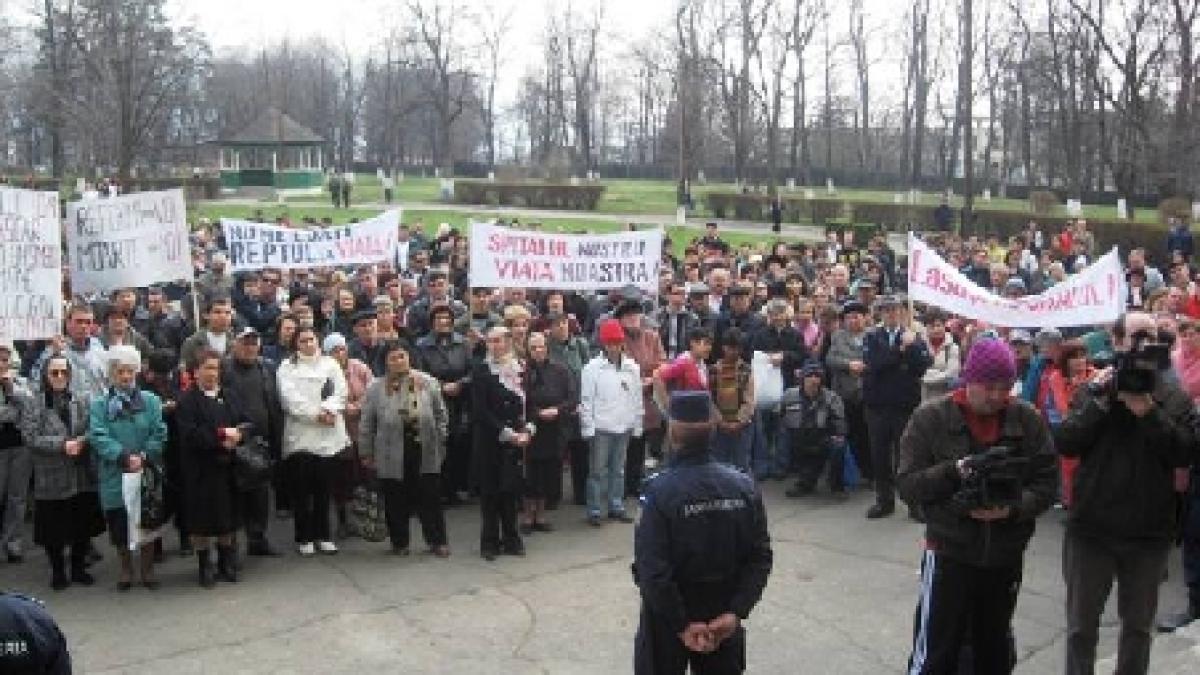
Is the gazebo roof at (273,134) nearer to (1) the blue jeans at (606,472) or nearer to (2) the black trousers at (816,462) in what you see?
(2) the black trousers at (816,462)

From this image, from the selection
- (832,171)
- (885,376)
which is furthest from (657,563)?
(832,171)

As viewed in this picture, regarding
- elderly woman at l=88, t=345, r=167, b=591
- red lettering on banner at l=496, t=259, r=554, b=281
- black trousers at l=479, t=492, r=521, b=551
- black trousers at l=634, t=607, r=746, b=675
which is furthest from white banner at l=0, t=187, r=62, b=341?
black trousers at l=634, t=607, r=746, b=675

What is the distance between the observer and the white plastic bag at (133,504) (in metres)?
7.94

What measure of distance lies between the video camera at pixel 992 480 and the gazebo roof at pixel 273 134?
63.5 m

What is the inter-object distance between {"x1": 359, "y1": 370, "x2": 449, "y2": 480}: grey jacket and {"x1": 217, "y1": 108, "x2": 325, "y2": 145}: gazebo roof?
5903cm

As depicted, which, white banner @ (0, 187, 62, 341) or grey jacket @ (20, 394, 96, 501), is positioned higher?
white banner @ (0, 187, 62, 341)

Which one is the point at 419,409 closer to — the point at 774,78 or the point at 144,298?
the point at 144,298

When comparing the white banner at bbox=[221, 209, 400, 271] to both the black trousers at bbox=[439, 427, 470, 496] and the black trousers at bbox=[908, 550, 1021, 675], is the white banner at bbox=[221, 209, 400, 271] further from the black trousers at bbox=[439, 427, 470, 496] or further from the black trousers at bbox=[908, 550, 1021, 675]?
the black trousers at bbox=[908, 550, 1021, 675]

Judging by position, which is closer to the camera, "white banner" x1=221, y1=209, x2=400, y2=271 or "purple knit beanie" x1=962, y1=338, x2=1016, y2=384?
"purple knit beanie" x1=962, y1=338, x2=1016, y2=384

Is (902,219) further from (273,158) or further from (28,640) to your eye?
(28,640)

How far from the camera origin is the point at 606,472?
382 inches

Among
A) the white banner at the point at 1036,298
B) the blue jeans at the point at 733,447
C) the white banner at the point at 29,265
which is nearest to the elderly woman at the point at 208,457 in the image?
the white banner at the point at 29,265

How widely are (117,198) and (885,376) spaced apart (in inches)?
267

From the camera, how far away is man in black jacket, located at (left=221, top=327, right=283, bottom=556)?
8602 mm
